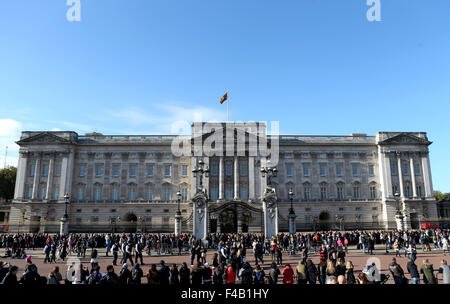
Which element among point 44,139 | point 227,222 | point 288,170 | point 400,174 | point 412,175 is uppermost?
point 44,139

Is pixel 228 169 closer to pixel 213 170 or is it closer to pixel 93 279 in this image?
pixel 213 170

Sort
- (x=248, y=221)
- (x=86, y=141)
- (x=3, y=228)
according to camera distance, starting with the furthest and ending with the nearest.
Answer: (x=86, y=141) < (x=3, y=228) < (x=248, y=221)

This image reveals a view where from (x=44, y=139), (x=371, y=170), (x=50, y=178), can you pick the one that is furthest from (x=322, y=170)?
(x=44, y=139)

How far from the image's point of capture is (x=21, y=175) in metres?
57.1

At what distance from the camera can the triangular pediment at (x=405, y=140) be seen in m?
58.9

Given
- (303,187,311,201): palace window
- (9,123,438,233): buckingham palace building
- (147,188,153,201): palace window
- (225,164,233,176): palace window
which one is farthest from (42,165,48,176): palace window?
(303,187,311,201): palace window

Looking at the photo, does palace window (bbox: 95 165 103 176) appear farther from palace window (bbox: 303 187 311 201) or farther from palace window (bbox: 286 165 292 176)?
palace window (bbox: 303 187 311 201)

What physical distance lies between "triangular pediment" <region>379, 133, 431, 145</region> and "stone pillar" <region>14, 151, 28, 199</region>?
6664 centimetres

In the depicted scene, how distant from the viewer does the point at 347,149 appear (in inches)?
2368

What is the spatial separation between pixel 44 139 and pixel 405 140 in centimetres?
6835

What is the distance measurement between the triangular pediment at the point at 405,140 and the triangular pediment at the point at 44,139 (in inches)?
2372
